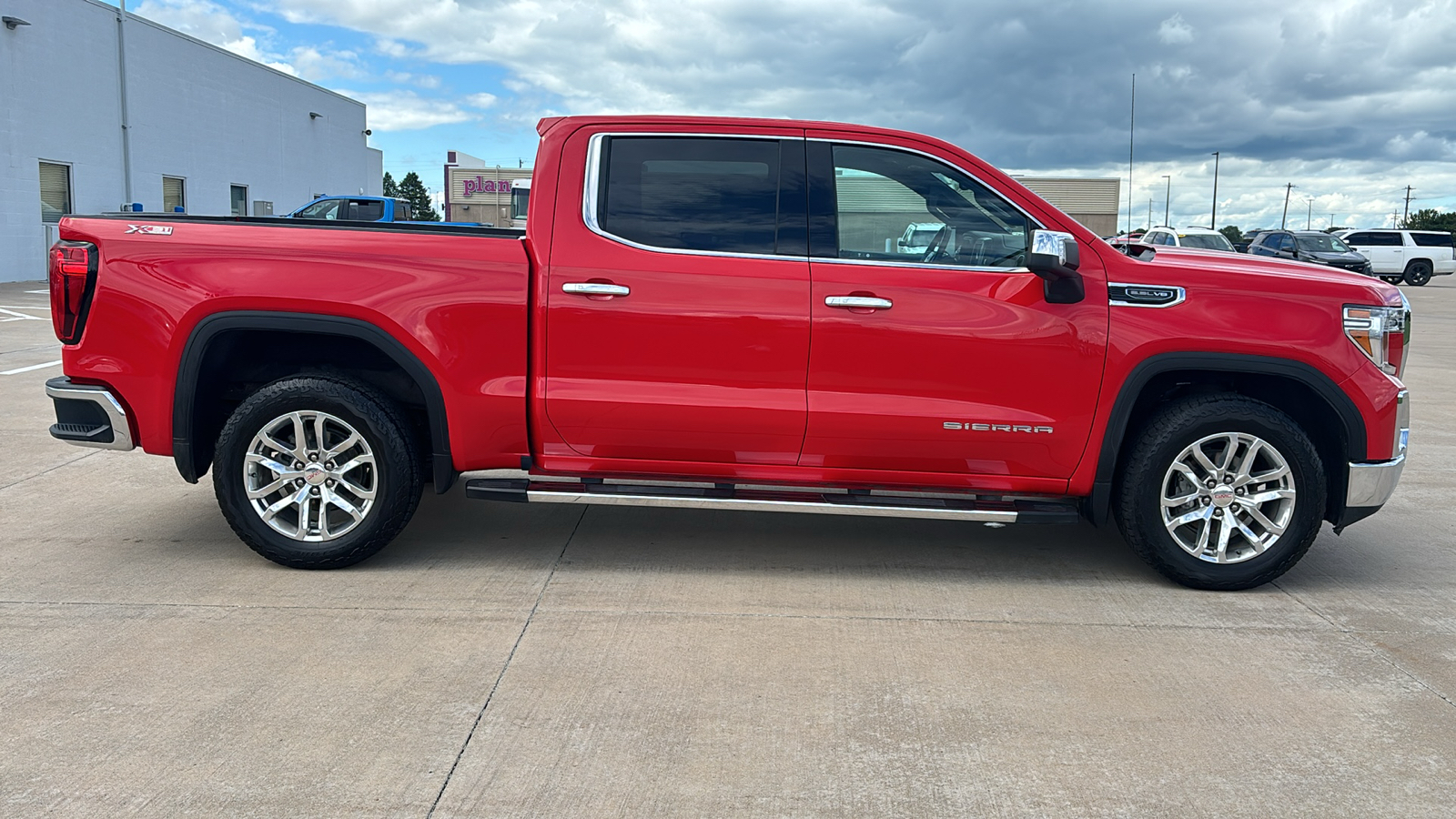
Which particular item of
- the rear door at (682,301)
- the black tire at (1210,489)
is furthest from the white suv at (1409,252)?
the rear door at (682,301)

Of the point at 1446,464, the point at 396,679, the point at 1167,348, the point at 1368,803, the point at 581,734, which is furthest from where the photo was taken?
the point at 1446,464

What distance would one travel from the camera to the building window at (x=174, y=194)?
30.0 m

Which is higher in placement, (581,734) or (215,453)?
(215,453)

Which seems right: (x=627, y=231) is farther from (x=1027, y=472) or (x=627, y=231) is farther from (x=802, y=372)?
(x=1027, y=472)

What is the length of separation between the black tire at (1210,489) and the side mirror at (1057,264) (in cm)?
72

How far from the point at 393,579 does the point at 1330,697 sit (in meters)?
3.65

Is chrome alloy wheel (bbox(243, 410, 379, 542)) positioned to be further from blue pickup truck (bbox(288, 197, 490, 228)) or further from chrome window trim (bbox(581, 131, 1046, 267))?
blue pickup truck (bbox(288, 197, 490, 228))

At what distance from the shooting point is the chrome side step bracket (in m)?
4.64

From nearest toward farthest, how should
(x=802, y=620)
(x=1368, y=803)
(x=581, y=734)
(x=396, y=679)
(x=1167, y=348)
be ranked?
1. (x=1368, y=803)
2. (x=581, y=734)
3. (x=396, y=679)
4. (x=802, y=620)
5. (x=1167, y=348)

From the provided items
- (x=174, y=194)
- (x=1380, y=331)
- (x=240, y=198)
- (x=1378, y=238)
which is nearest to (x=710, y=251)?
(x=1380, y=331)

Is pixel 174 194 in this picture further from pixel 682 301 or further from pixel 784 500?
pixel 784 500

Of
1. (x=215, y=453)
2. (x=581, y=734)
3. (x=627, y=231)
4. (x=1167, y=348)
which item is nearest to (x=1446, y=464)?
(x=1167, y=348)

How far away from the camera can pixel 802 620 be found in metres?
4.35

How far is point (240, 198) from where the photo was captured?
3425cm
